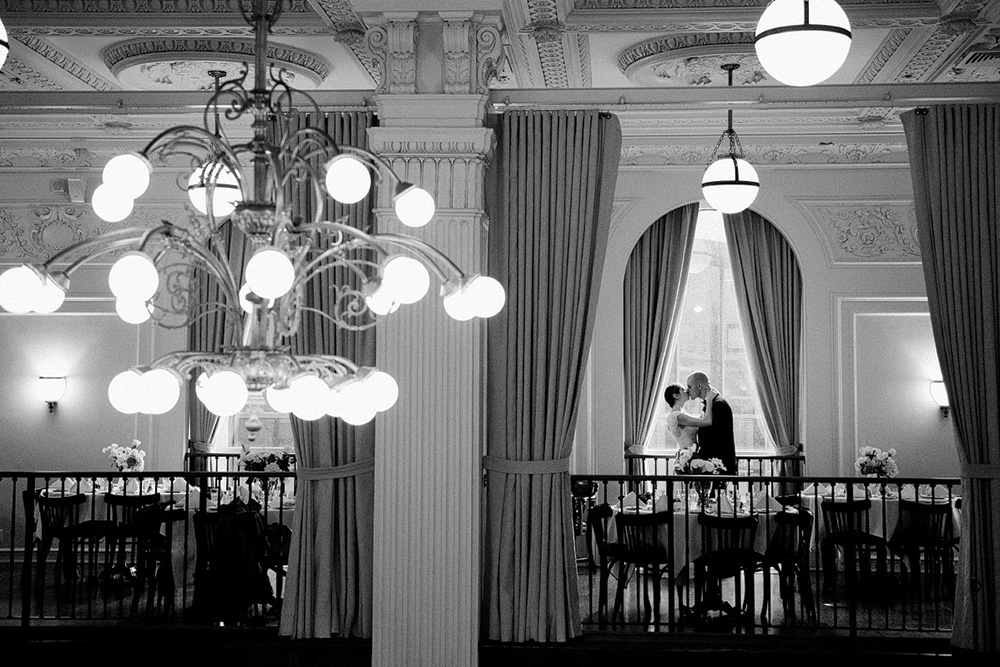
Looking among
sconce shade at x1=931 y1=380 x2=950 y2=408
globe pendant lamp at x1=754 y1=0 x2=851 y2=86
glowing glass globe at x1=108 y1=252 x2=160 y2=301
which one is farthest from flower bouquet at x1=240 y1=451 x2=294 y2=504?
globe pendant lamp at x1=754 y1=0 x2=851 y2=86

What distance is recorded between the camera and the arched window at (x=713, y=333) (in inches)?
453

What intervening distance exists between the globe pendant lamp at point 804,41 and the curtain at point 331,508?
3298mm

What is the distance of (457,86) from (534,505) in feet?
8.00

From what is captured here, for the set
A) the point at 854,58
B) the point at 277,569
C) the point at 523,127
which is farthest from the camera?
the point at 854,58

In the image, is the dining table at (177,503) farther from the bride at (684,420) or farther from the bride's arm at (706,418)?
the bride's arm at (706,418)

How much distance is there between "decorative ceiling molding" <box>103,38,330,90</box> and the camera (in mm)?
7516

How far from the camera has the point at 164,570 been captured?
299 inches

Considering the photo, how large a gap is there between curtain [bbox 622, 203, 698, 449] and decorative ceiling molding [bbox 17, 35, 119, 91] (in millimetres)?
5593

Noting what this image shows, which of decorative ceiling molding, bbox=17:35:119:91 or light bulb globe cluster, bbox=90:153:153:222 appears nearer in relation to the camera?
light bulb globe cluster, bbox=90:153:153:222

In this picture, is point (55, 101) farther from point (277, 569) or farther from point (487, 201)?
point (277, 569)

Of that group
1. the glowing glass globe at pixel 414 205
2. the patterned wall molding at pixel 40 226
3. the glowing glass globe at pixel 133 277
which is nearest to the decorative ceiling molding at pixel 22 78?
the patterned wall molding at pixel 40 226

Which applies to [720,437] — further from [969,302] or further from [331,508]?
[331,508]

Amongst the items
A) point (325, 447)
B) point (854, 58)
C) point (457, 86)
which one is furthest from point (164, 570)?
point (854, 58)

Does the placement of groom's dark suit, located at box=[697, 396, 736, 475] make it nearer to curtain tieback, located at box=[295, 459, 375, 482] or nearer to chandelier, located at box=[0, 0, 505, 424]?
curtain tieback, located at box=[295, 459, 375, 482]
